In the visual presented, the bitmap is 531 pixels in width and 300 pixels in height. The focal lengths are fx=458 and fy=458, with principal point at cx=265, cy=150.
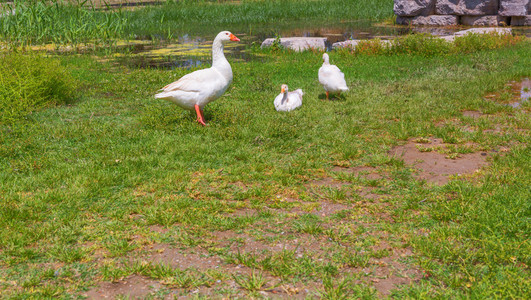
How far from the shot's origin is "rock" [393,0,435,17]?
77.9 ft

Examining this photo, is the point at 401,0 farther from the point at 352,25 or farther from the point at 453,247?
the point at 453,247

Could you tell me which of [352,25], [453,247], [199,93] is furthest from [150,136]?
[352,25]

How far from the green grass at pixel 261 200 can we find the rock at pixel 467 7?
51.2ft

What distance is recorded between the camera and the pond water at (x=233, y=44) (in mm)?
14766

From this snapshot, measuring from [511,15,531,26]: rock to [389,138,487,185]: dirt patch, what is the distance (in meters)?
18.5

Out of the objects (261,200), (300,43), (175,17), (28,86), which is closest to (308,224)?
(261,200)

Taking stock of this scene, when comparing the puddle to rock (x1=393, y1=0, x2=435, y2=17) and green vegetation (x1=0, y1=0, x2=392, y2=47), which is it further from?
rock (x1=393, y1=0, x2=435, y2=17)

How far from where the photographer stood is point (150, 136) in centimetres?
700

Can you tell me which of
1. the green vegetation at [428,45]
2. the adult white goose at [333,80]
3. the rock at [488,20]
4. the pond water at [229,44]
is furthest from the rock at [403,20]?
the adult white goose at [333,80]

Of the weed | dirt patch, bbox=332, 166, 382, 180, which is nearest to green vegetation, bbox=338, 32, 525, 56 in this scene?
dirt patch, bbox=332, 166, 382, 180

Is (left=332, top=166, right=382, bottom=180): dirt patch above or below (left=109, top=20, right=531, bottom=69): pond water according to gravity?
below

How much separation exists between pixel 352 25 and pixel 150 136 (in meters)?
19.4

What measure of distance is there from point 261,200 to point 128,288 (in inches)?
73.4

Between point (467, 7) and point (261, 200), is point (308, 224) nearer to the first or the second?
point (261, 200)
